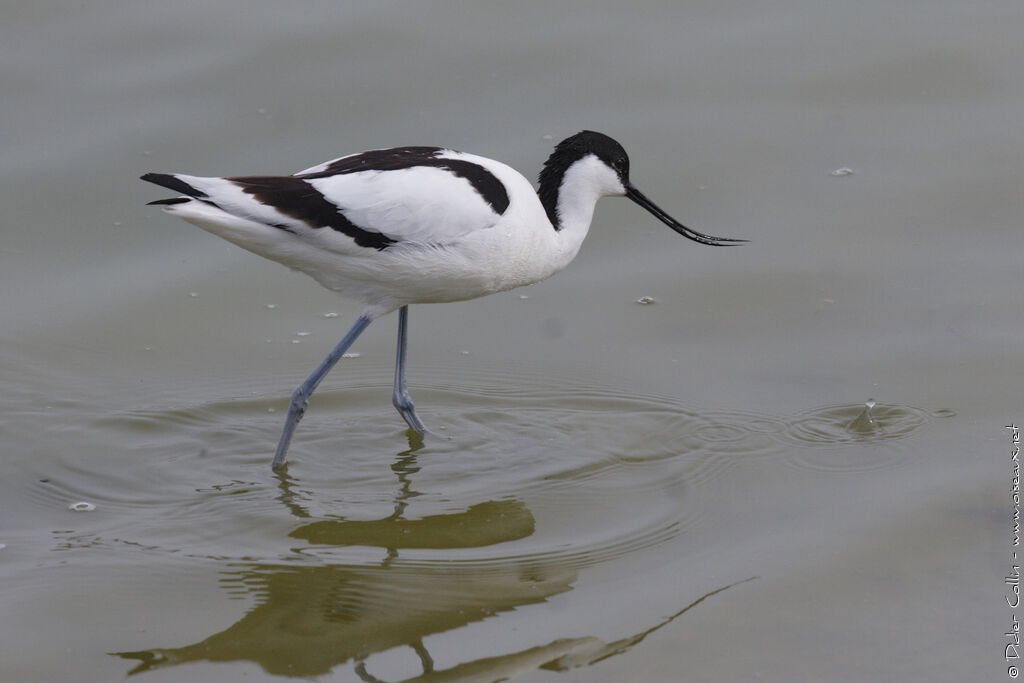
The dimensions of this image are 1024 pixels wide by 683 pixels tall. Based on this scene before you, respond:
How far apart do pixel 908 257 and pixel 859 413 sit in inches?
64.3

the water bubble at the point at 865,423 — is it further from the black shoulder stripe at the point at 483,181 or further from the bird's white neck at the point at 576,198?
the black shoulder stripe at the point at 483,181

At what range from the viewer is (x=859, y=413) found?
5473mm

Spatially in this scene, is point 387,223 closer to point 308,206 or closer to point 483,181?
point 308,206

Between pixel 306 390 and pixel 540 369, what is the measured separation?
3.82ft

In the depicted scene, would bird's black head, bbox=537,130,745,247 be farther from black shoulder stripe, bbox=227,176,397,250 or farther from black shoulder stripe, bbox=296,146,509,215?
black shoulder stripe, bbox=227,176,397,250

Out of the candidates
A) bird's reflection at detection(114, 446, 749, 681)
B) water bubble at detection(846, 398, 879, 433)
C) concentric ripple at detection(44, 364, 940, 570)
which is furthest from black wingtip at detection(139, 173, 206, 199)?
water bubble at detection(846, 398, 879, 433)

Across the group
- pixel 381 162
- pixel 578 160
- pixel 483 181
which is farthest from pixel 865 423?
pixel 381 162

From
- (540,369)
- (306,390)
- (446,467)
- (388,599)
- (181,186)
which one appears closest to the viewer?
(388,599)

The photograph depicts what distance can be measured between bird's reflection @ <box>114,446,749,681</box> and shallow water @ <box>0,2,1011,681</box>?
1cm

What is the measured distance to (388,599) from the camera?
4.12 m

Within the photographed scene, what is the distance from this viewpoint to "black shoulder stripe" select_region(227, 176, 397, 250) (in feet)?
16.0

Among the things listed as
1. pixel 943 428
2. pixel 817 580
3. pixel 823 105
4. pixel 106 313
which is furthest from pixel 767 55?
pixel 817 580

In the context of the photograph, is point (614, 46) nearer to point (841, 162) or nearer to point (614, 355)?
point (841, 162)

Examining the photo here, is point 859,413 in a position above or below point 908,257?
below
